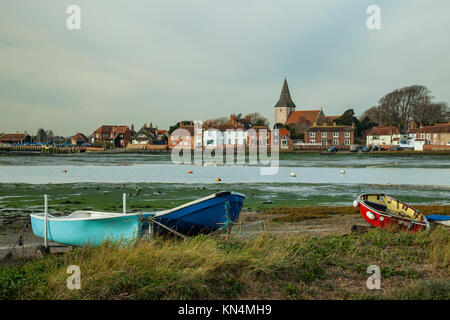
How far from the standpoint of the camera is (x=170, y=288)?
23.0 ft

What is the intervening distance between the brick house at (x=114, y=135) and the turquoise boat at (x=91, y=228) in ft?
477

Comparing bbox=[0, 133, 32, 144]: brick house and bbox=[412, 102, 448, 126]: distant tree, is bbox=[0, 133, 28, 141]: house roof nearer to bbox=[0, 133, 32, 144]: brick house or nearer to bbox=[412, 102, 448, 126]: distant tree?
bbox=[0, 133, 32, 144]: brick house

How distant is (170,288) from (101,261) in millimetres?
1634

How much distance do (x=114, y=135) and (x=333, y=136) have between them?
83567mm

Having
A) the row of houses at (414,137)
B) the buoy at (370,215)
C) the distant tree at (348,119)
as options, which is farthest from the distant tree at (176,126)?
the buoy at (370,215)

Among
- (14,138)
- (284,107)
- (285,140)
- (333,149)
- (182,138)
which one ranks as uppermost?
(284,107)

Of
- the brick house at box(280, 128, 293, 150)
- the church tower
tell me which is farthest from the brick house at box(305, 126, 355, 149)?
the church tower

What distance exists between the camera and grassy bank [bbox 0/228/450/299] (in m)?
7.02

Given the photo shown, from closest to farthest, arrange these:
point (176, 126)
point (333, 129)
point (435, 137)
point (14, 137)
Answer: point (435, 137), point (333, 129), point (176, 126), point (14, 137)

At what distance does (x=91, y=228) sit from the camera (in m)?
11.6

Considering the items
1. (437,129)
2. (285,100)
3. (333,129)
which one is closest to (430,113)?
(437,129)

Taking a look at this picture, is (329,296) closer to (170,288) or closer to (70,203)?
(170,288)

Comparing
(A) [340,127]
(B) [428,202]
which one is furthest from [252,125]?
(B) [428,202]

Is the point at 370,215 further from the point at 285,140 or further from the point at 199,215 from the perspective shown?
the point at 285,140
